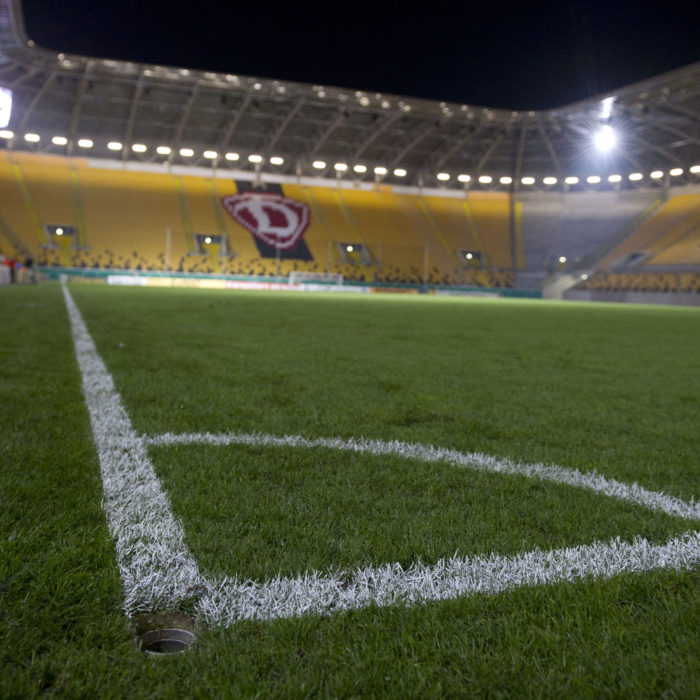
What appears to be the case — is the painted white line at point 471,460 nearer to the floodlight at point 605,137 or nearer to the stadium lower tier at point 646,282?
the stadium lower tier at point 646,282

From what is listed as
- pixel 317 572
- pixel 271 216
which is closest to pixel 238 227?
pixel 271 216

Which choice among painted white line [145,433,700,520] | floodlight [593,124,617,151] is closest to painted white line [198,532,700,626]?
painted white line [145,433,700,520]

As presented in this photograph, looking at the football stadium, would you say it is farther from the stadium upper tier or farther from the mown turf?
the stadium upper tier

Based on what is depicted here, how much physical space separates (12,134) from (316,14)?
20.3 metres

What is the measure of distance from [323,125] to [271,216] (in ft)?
22.9

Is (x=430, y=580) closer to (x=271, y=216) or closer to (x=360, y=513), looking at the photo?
(x=360, y=513)

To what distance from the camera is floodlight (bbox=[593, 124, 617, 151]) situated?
3578 centimetres

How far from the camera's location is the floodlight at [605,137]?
35.8 meters

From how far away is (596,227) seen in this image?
4362cm

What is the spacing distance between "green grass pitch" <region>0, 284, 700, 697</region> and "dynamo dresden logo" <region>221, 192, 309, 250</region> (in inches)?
1459

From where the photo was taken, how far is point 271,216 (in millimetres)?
40906

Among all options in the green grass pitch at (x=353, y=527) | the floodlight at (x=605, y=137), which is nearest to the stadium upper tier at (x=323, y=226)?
the floodlight at (x=605, y=137)

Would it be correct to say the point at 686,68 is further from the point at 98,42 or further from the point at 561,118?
the point at 98,42

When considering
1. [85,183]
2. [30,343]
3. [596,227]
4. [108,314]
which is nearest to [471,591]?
[30,343]
